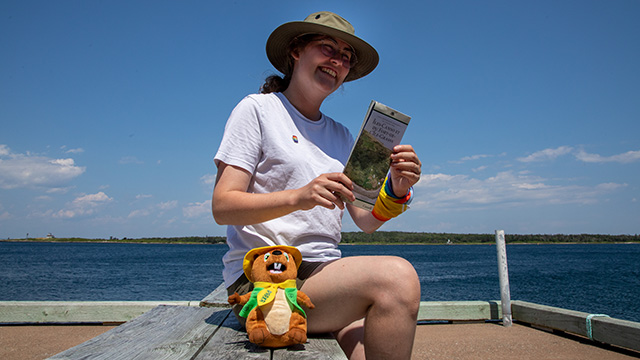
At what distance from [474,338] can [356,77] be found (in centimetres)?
472

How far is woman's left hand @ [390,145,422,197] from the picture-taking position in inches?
70.6

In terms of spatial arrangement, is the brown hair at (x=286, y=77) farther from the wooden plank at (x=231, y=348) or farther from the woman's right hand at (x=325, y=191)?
the wooden plank at (x=231, y=348)

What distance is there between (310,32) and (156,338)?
63.1 inches

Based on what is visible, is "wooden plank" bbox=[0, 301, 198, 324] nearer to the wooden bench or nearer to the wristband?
the wooden bench

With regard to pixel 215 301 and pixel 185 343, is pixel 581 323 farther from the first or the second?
pixel 185 343

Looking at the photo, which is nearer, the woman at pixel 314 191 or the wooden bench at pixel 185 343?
the wooden bench at pixel 185 343

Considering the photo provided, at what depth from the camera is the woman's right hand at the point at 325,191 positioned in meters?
1.49

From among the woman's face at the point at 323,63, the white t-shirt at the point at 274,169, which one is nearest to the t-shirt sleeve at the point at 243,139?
the white t-shirt at the point at 274,169

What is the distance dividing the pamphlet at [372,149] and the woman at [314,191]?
0.09 m

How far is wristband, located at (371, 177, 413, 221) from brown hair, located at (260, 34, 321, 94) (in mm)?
843

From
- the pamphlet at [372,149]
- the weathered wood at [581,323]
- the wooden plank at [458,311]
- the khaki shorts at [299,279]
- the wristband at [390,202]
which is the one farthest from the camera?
the wooden plank at [458,311]

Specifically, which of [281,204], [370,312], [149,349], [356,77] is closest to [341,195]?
[281,204]

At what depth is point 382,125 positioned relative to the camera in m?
1.63

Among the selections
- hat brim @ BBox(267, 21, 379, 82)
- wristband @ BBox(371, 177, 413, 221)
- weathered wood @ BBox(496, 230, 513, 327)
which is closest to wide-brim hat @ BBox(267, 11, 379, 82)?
hat brim @ BBox(267, 21, 379, 82)
